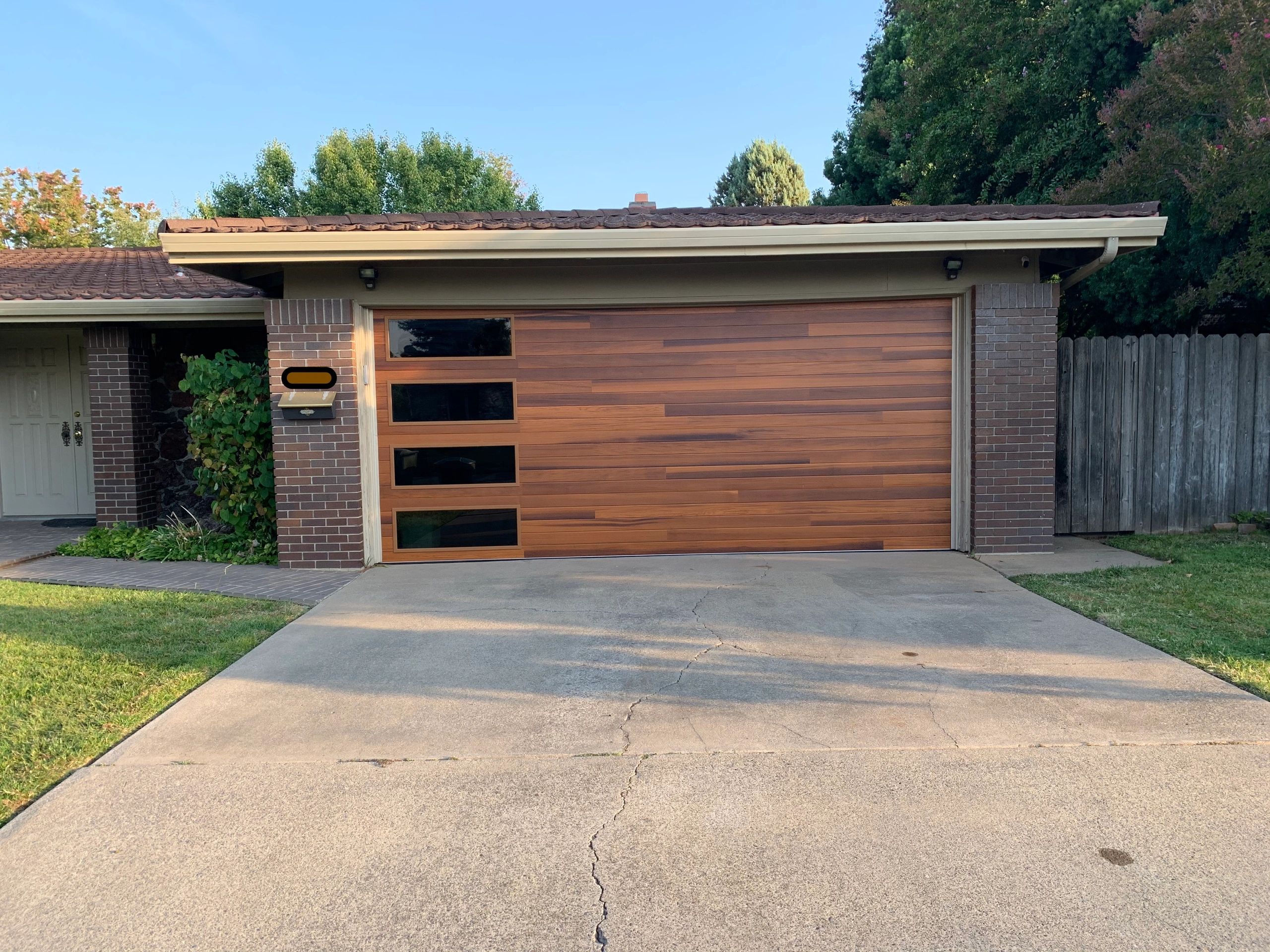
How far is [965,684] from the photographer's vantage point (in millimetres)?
4457

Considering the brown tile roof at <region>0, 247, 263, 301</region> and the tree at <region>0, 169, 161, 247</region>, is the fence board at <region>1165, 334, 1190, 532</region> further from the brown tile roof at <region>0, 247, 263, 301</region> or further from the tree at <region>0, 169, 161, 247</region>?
the tree at <region>0, 169, 161, 247</region>

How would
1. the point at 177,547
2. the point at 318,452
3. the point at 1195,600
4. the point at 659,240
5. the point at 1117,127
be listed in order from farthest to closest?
the point at 1117,127 < the point at 177,547 < the point at 318,452 < the point at 659,240 < the point at 1195,600

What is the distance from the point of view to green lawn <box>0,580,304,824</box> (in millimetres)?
3723

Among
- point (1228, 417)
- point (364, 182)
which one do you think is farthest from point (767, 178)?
point (1228, 417)

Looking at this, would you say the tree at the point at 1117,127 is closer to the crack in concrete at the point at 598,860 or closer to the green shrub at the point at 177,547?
the crack in concrete at the point at 598,860

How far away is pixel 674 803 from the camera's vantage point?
10.7ft

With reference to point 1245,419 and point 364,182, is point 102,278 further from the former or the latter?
point 364,182

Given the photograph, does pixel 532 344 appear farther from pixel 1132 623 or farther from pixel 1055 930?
pixel 1055 930

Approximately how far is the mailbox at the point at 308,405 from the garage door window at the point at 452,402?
1.95 ft

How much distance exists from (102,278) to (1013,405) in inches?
402

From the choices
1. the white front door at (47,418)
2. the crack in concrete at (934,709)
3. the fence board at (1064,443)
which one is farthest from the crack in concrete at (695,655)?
the white front door at (47,418)

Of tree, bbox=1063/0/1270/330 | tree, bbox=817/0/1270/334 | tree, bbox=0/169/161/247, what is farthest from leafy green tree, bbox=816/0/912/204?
tree, bbox=0/169/161/247

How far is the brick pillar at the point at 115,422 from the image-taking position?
927 centimetres

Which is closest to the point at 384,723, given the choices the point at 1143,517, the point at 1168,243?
the point at 1143,517
